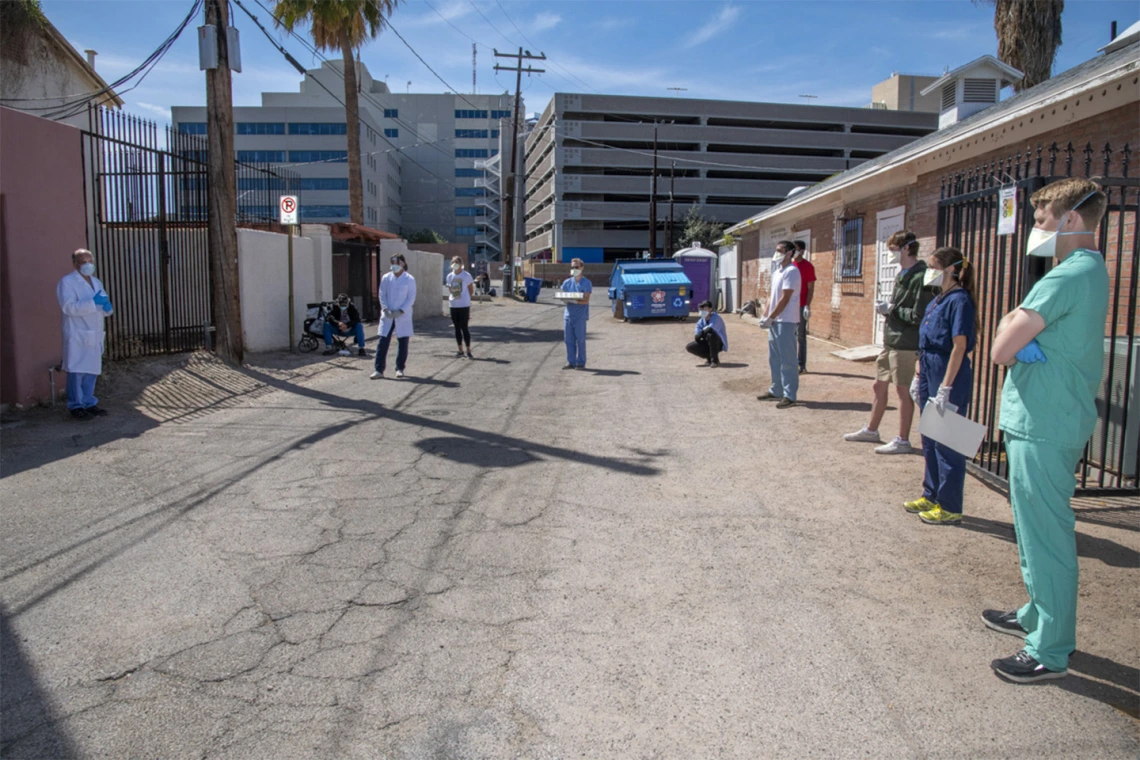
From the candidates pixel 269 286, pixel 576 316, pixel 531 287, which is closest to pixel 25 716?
pixel 576 316

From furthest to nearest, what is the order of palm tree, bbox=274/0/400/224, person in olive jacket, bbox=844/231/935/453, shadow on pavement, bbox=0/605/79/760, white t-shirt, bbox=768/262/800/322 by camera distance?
1. palm tree, bbox=274/0/400/224
2. white t-shirt, bbox=768/262/800/322
3. person in olive jacket, bbox=844/231/935/453
4. shadow on pavement, bbox=0/605/79/760

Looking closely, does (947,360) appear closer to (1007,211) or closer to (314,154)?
(1007,211)

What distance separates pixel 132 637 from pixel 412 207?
327 ft

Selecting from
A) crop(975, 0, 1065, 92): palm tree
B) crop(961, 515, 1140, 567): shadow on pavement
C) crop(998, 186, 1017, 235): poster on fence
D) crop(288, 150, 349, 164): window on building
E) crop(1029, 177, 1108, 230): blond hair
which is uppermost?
crop(288, 150, 349, 164): window on building

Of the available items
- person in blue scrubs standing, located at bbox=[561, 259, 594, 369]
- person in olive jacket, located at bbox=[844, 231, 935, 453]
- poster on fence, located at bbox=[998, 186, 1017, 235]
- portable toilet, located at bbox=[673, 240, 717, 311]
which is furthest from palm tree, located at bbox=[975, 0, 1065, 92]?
poster on fence, located at bbox=[998, 186, 1017, 235]

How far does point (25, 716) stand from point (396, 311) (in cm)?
890

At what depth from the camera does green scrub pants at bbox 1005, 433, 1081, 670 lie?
3252 mm

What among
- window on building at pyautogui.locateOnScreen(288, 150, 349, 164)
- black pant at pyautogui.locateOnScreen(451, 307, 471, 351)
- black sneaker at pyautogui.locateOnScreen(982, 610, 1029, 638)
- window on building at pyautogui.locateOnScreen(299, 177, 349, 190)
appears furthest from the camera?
window on building at pyautogui.locateOnScreen(299, 177, 349, 190)

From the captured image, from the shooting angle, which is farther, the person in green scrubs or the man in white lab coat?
the man in white lab coat

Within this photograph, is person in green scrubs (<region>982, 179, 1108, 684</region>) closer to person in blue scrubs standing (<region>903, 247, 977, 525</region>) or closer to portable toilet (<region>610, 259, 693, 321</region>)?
person in blue scrubs standing (<region>903, 247, 977, 525</region>)

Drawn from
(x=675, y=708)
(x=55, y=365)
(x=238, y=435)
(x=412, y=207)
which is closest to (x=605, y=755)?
(x=675, y=708)

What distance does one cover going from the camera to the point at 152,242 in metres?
11.8

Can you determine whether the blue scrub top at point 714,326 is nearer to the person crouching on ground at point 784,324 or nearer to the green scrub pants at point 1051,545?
the person crouching on ground at point 784,324

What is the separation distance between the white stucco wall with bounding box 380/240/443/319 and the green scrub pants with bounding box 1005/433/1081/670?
21583 mm
